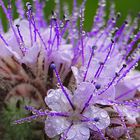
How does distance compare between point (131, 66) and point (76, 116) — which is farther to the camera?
point (131, 66)

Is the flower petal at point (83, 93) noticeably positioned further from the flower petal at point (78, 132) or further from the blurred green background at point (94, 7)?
the blurred green background at point (94, 7)

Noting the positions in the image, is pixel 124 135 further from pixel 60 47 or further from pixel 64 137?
pixel 60 47

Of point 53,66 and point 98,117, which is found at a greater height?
point 53,66

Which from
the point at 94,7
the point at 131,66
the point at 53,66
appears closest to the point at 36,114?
the point at 53,66

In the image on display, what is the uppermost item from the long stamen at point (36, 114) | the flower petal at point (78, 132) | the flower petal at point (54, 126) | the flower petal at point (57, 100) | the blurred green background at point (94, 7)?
the blurred green background at point (94, 7)

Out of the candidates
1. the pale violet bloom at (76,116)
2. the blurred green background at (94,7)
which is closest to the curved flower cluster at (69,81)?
the pale violet bloom at (76,116)

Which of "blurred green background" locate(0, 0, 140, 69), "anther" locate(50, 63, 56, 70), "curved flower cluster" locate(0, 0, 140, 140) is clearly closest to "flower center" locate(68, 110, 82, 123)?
"curved flower cluster" locate(0, 0, 140, 140)

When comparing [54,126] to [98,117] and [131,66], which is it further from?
[131,66]

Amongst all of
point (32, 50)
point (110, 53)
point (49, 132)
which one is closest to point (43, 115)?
point (49, 132)

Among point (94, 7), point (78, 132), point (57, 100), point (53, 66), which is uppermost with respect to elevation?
point (94, 7)
